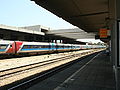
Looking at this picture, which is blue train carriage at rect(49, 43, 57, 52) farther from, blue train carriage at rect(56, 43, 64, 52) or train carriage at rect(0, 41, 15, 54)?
train carriage at rect(0, 41, 15, 54)

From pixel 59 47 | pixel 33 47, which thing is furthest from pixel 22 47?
pixel 59 47

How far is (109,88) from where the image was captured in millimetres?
7066

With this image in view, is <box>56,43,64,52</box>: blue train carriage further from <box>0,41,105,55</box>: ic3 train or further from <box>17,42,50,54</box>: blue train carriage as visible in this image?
<box>17,42,50,54</box>: blue train carriage

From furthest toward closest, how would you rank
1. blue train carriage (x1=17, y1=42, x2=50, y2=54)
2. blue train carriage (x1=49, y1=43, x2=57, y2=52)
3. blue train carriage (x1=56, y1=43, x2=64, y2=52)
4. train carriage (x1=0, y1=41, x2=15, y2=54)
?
blue train carriage (x1=56, y1=43, x2=64, y2=52), blue train carriage (x1=49, y1=43, x2=57, y2=52), blue train carriage (x1=17, y1=42, x2=50, y2=54), train carriage (x1=0, y1=41, x2=15, y2=54)

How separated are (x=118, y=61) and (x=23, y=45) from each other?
80.4ft

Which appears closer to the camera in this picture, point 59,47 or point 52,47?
point 52,47

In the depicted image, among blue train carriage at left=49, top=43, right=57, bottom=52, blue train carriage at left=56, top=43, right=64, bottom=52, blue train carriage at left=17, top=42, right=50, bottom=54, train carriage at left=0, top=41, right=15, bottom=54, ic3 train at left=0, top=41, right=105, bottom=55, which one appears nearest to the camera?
train carriage at left=0, top=41, right=15, bottom=54

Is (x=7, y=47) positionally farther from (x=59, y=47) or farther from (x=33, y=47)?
(x=59, y=47)

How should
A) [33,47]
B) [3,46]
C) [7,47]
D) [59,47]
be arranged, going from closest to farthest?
[3,46] → [7,47] → [33,47] → [59,47]

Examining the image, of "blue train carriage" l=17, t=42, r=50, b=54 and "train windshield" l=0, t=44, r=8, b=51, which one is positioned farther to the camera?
"blue train carriage" l=17, t=42, r=50, b=54

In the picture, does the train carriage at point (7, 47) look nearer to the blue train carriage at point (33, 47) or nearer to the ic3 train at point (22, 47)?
the ic3 train at point (22, 47)

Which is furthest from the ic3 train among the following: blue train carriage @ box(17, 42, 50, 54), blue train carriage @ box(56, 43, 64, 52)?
blue train carriage @ box(56, 43, 64, 52)

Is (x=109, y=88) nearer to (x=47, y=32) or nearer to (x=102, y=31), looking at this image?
(x=102, y=31)

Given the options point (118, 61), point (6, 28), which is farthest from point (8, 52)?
point (118, 61)
